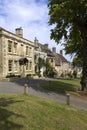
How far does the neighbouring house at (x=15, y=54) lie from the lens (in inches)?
1622

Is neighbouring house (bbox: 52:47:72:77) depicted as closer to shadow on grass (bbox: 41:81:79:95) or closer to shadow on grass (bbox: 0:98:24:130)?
shadow on grass (bbox: 41:81:79:95)

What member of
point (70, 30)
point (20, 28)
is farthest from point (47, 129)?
point (20, 28)

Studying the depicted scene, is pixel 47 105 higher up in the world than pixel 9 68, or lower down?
lower down

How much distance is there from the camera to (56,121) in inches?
540

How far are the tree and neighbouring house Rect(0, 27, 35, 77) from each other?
13322 millimetres

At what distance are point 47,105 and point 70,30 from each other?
15.3m

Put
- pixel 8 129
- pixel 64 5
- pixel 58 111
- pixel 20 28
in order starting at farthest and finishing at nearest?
pixel 20 28 → pixel 64 5 → pixel 58 111 → pixel 8 129

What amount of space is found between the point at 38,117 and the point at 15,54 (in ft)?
108

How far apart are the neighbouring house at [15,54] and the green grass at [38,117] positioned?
83.8ft

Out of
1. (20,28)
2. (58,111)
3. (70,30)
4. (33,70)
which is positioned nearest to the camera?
(58,111)

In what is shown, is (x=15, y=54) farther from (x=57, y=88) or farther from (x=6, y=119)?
(x=6, y=119)

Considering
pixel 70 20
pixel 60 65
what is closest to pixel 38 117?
pixel 70 20

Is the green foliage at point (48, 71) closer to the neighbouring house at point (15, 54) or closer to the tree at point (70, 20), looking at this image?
the neighbouring house at point (15, 54)

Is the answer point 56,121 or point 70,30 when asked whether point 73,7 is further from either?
point 56,121
